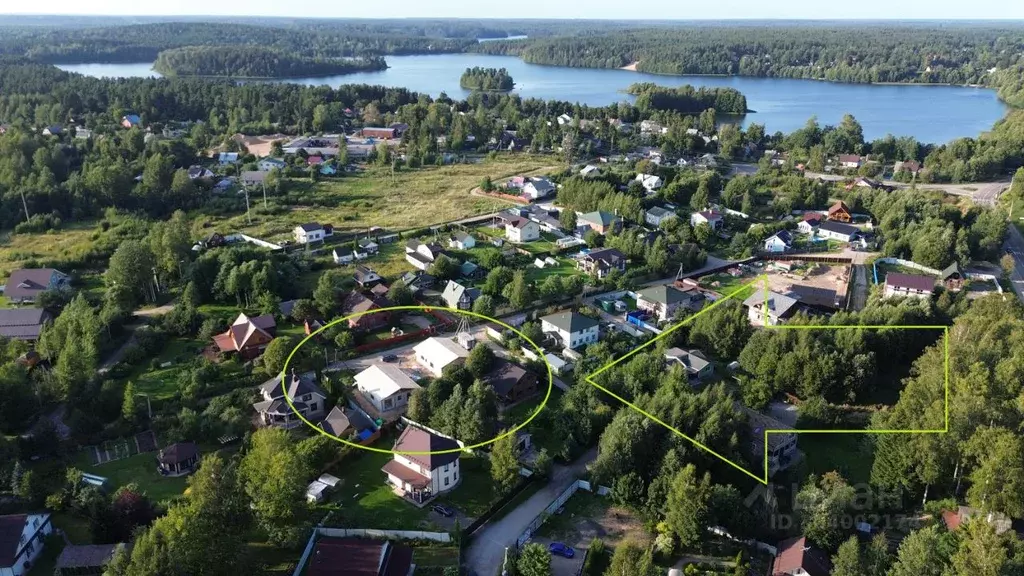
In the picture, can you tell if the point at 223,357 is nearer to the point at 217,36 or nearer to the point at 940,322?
the point at 940,322

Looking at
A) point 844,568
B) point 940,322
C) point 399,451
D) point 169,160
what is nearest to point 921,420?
point 844,568

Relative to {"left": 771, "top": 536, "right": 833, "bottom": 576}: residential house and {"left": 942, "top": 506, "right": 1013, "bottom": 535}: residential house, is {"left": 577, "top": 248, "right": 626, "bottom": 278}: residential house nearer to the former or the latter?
{"left": 942, "top": 506, "right": 1013, "bottom": 535}: residential house

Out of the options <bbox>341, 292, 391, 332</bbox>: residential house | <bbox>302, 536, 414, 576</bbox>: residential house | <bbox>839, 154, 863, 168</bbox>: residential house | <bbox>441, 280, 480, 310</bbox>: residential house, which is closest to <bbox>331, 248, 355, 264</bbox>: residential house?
<bbox>341, 292, 391, 332</bbox>: residential house

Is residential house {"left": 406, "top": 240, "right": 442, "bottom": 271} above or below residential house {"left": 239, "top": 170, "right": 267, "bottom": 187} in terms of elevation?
below

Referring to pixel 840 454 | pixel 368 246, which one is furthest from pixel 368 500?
pixel 368 246

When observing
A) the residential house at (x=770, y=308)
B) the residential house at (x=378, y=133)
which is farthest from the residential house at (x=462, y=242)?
the residential house at (x=378, y=133)
